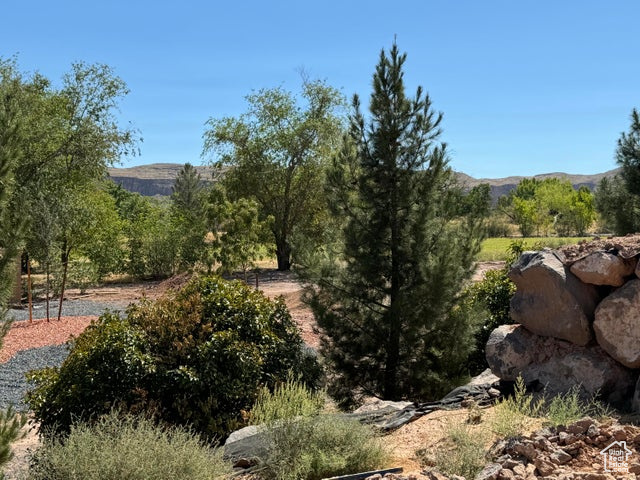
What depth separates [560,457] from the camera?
4613mm

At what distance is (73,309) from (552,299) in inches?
729

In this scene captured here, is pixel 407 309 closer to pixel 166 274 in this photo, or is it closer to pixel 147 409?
pixel 147 409

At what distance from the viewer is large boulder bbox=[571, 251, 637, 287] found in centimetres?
617

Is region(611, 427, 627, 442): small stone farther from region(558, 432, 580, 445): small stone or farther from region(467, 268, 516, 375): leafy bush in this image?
region(467, 268, 516, 375): leafy bush

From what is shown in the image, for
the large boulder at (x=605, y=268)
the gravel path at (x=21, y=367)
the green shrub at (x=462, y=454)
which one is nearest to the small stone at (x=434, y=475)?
the green shrub at (x=462, y=454)

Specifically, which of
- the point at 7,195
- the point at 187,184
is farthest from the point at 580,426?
the point at 187,184

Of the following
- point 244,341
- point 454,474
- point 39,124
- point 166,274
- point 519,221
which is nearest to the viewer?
point 454,474

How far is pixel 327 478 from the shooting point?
15.4ft

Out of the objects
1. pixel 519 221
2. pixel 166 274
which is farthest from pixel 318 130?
pixel 519 221

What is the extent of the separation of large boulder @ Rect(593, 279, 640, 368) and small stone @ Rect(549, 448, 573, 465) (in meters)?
1.85

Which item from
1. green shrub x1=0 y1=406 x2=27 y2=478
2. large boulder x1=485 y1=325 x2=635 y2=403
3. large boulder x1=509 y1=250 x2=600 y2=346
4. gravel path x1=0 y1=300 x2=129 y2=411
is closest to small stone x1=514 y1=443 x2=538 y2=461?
large boulder x1=485 y1=325 x2=635 y2=403

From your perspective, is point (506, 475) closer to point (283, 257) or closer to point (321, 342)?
point (321, 342)

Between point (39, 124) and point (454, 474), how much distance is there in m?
23.0

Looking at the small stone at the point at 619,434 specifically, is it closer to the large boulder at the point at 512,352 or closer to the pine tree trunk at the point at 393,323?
the large boulder at the point at 512,352
